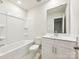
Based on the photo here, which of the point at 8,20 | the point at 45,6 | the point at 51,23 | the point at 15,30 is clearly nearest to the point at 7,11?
the point at 8,20

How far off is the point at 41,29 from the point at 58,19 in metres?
1.10

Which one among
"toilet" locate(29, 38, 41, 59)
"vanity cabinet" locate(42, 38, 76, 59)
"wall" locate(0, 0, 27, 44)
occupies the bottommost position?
"toilet" locate(29, 38, 41, 59)

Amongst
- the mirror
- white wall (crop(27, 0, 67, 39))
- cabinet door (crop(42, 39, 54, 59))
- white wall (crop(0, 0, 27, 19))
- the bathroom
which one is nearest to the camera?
the bathroom

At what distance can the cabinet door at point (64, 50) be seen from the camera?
1450 millimetres

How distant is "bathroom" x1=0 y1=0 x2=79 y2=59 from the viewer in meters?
1.74

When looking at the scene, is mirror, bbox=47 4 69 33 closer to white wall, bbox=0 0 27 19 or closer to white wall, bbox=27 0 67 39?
white wall, bbox=27 0 67 39

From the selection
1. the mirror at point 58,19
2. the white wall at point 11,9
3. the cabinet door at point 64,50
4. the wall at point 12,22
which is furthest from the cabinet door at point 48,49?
the white wall at point 11,9

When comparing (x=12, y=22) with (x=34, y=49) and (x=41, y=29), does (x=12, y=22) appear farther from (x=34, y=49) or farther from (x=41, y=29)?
(x=34, y=49)

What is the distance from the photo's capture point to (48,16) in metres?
3.01

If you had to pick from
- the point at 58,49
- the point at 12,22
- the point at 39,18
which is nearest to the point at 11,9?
the point at 12,22

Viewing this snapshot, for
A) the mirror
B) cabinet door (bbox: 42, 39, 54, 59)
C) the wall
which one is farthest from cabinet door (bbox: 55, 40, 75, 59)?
the wall

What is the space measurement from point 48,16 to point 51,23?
0.41 metres

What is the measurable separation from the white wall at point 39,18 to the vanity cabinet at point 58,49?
112cm

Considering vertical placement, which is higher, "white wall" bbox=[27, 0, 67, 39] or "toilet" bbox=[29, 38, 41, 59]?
"white wall" bbox=[27, 0, 67, 39]
